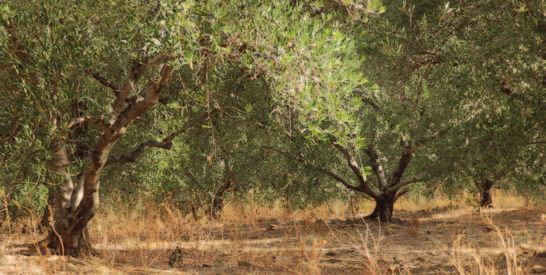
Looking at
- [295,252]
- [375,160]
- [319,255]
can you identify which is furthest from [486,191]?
[319,255]

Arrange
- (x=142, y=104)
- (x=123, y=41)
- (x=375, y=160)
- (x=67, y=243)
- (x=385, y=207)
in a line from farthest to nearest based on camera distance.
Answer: (x=385, y=207)
(x=375, y=160)
(x=67, y=243)
(x=142, y=104)
(x=123, y=41)

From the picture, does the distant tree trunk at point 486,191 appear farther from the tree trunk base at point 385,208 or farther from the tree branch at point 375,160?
the tree branch at point 375,160

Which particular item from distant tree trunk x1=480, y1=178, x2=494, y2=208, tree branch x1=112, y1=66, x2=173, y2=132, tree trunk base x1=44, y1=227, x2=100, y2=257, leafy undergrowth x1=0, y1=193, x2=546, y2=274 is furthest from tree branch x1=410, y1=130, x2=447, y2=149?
tree trunk base x1=44, y1=227, x2=100, y2=257

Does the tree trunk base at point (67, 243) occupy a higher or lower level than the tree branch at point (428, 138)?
lower

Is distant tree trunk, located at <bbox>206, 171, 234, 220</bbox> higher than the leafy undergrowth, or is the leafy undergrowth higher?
distant tree trunk, located at <bbox>206, 171, 234, 220</bbox>

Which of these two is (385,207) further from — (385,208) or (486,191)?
(486,191)

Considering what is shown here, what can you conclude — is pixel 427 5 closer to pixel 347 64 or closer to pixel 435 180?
pixel 347 64

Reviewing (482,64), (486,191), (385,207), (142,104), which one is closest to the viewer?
(142,104)

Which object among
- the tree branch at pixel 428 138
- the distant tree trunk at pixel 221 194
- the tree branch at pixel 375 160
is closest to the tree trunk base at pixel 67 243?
the distant tree trunk at pixel 221 194

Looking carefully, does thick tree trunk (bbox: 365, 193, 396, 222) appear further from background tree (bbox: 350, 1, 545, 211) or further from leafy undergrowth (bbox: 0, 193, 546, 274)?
background tree (bbox: 350, 1, 545, 211)

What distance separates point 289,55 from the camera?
539 centimetres

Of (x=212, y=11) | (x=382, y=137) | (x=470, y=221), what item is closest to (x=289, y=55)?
(x=212, y=11)

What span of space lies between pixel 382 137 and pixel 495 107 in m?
7.58

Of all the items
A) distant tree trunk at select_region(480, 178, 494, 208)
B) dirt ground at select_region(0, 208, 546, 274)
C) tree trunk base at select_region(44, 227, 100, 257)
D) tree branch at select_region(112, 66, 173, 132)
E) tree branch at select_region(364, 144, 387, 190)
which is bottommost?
dirt ground at select_region(0, 208, 546, 274)
